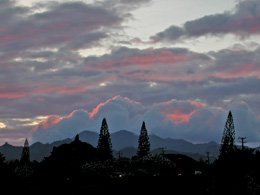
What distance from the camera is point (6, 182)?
Result: 2234 inches

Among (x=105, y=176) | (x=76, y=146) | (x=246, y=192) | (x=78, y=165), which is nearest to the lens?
(x=246, y=192)

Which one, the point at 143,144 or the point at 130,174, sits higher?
the point at 143,144

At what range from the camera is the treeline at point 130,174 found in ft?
134

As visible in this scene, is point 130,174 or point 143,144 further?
point 143,144

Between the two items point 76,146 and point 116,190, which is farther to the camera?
point 76,146

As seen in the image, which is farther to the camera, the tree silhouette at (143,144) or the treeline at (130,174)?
the tree silhouette at (143,144)

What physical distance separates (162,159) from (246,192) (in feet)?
114

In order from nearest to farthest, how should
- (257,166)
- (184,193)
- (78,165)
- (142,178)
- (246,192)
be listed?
(246,192) → (257,166) → (184,193) → (142,178) → (78,165)

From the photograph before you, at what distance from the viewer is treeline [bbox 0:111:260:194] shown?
4088cm

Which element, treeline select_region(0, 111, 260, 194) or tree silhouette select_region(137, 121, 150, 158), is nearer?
treeline select_region(0, 111, 260, 194)

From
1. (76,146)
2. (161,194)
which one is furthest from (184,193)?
(76,146)

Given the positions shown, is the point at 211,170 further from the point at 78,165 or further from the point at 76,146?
the point at 76,146

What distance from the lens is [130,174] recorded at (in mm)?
64938

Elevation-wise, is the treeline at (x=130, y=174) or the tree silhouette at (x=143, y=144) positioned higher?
the tree silhouette at (x=143, y=144)
